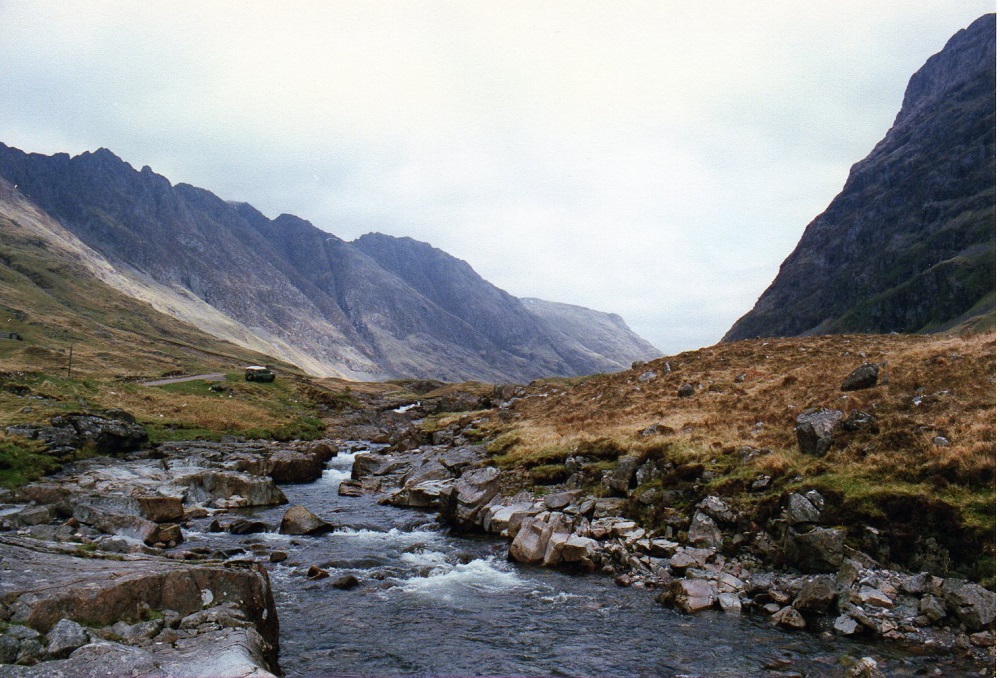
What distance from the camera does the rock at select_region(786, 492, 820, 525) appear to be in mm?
19266

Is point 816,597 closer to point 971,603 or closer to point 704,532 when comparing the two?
point 971,603

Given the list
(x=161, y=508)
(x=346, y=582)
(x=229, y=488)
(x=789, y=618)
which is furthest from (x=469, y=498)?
(x=789, y=618)

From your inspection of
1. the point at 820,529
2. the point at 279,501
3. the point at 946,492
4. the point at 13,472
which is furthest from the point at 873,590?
the point at 13,472

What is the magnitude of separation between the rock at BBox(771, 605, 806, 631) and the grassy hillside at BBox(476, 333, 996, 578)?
164 inches

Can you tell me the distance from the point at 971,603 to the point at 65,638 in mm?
21064

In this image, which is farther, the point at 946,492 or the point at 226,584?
the point at 946,492

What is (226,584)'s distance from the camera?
45.0ft

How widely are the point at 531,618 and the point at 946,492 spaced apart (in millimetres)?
13893

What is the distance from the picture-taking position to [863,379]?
2881cm

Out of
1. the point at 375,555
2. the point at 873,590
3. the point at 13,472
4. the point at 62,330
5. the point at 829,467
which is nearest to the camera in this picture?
the point at 873,590

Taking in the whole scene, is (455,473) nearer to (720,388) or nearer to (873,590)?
(720,388)

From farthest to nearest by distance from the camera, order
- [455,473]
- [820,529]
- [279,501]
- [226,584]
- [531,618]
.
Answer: [455,473] < [279,501] < [820,529] < [531,618] < [226,584]

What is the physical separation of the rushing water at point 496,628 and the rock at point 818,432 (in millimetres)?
9674

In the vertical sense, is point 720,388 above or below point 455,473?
above
